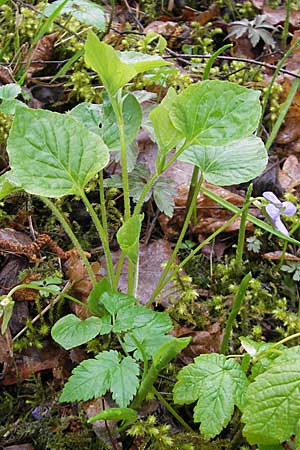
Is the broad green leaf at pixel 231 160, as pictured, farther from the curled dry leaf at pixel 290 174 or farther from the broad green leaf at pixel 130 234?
the curled dry leaf at pixel 290 174

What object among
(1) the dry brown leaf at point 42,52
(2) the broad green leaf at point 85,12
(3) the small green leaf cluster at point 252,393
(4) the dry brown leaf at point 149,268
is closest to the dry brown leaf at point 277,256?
(4) the dry brown leaf at point 149,268

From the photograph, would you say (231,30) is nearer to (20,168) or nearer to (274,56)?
(274,56)

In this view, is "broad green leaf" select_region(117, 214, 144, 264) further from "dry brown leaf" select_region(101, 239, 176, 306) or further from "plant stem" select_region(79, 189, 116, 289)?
"dry brown leaf" select_region(101, 239, 176, 306)

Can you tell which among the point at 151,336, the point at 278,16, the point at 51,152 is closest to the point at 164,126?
the point at 51,152

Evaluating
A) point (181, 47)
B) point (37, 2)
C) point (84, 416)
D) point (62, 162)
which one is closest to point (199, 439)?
point (84, 416)

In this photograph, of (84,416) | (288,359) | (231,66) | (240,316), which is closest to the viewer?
(288,359)

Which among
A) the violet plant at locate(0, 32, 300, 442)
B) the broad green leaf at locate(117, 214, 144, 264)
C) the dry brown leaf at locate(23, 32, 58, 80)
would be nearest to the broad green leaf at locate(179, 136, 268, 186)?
the violet plant at locate(0, 32, 300, 442)
